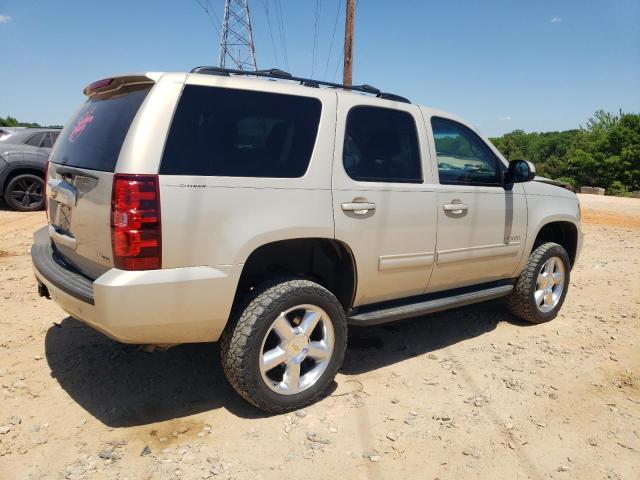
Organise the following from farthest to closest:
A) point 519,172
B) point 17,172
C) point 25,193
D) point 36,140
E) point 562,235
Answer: point 36,140
point 25,193
point 17,172
point 562,235
point 519,172

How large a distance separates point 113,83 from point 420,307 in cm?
249

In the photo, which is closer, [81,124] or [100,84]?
[100,84]

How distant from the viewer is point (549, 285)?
15.5ft

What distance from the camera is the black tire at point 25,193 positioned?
31.2ft

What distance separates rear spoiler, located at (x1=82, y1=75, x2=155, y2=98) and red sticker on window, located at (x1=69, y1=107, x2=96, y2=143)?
0.13 meters

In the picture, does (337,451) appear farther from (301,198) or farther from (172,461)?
(301,198)

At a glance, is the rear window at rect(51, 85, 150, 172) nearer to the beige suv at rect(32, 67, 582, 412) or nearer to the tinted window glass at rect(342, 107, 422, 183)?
the beige suv at rect(32, 67, 582, 412)

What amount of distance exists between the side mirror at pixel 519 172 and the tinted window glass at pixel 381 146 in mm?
1002

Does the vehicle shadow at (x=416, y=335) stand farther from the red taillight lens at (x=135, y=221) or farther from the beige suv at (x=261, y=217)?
the red taillight lens at (x=135, y=221)

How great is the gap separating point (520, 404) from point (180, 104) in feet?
9.18

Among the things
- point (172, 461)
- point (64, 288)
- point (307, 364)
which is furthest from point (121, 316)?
point (307, 364)

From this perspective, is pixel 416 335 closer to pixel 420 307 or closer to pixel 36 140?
pixel 420 307

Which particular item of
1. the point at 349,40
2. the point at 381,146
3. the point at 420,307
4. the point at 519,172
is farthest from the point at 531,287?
the point at 349,40

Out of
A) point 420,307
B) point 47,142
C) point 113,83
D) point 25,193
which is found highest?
point 113,83
